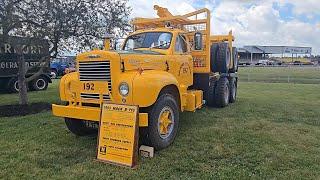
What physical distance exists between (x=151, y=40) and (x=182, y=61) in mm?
849

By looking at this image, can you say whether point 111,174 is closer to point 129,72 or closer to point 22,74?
point 129,72

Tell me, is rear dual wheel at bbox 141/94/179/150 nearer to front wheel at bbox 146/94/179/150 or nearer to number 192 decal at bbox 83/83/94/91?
front wheel at bbox 146/94/179/150

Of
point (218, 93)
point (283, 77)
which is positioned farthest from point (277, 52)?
→ point (218, 93)

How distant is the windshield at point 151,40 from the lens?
7.75m

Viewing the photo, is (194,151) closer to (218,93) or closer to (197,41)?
(197,41)

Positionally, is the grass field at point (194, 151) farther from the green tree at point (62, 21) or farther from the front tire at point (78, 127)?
the green tree at point (62, 21)

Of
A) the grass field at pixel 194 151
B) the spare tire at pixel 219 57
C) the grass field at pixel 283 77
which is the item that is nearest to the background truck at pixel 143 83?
the grass field at pixel 194 151

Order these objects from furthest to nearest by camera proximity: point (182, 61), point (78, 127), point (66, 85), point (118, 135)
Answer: point (182, 61)
point (78, 127)
point (66, 85)
point (118, 135)

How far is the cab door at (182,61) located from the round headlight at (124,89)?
173cm

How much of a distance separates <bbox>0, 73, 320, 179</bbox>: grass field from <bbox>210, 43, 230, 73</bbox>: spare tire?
1.90 m

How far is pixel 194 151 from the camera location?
6.15 metres

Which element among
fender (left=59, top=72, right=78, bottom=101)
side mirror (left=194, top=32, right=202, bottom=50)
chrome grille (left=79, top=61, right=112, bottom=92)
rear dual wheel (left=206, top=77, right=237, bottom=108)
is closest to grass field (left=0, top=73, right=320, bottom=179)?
fender (left=59, top=72, right=78, bottom=101)

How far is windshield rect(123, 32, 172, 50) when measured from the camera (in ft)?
25.4

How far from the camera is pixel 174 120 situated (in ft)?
21.9
